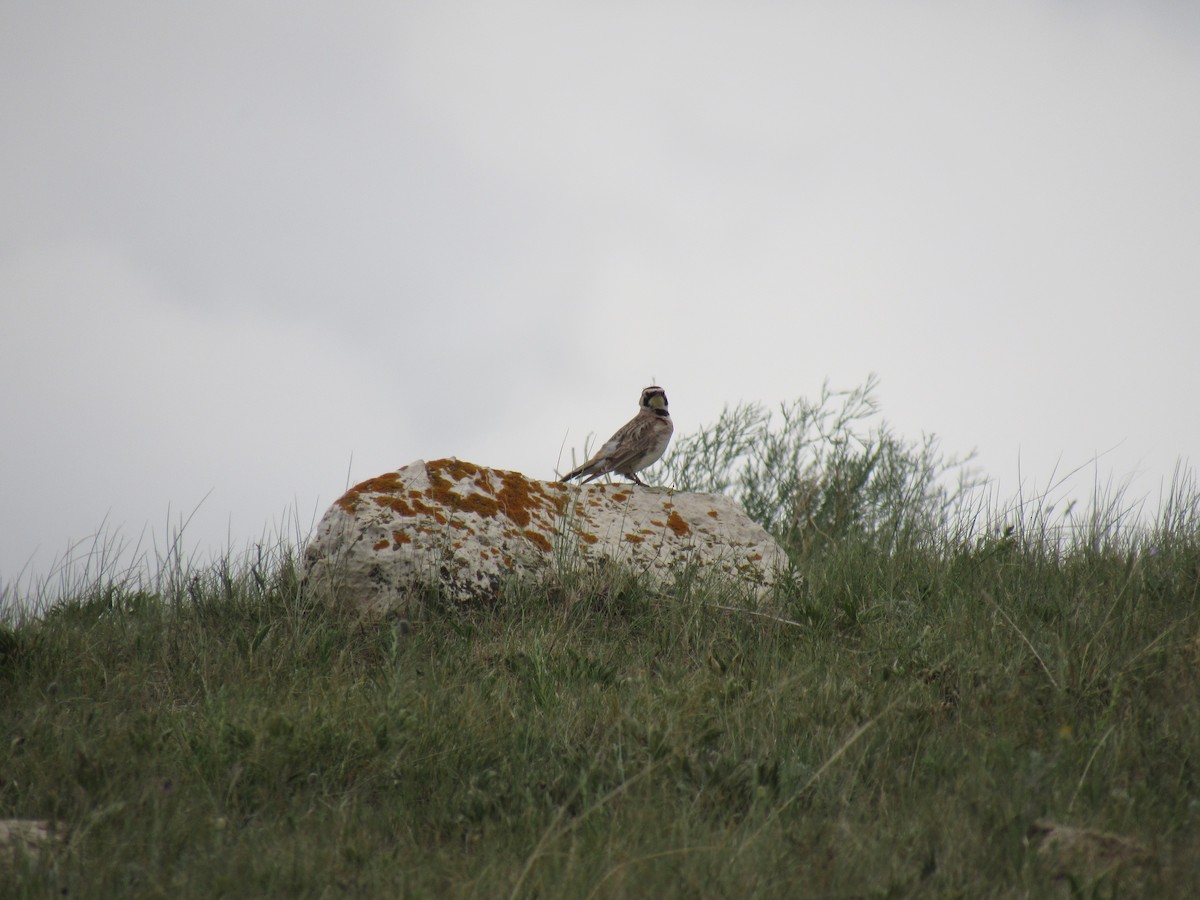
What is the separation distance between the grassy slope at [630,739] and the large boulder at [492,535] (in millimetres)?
232

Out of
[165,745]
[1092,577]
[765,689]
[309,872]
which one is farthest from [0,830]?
[1092,577]

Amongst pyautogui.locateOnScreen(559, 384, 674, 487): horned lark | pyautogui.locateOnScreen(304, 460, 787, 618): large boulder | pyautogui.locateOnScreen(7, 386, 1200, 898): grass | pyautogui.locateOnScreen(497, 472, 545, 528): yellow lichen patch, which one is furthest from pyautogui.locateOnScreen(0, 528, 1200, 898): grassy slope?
pyautogui.locateOnScreen(559, 384, 674, 487): horned lark

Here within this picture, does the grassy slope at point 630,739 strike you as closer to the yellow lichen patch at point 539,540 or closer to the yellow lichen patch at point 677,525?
the yellow lichen patch at point 539,540

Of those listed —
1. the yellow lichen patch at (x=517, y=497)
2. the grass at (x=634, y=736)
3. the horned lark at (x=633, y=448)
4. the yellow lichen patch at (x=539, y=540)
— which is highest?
the horned lark at (x=633, y=448)

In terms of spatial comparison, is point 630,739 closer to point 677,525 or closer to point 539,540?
point 539,540

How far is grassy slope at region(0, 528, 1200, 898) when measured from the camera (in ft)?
10.9

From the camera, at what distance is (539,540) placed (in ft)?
21.2

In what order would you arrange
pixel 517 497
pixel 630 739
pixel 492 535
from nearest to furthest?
1. pixel 630 739
2. pixel 492 535
3. pixel 517 497

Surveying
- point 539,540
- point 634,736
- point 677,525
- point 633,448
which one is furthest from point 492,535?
point 634,736

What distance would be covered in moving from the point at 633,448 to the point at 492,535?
192 cm

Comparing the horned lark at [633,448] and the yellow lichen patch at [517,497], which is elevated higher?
the horned lark at [633,448]

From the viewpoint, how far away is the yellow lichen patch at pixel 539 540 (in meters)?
6.39

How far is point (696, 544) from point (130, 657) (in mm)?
3480

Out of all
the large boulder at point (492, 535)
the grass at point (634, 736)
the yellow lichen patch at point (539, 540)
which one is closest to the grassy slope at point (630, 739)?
the grass at point (634, 736)
